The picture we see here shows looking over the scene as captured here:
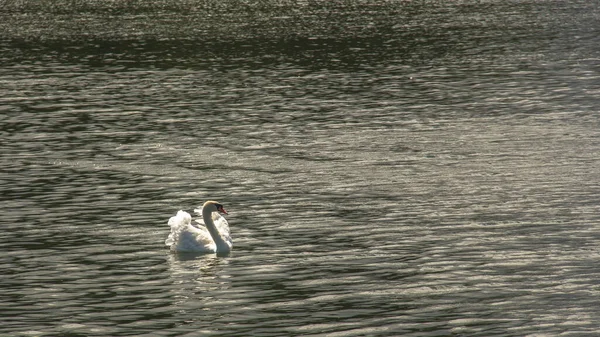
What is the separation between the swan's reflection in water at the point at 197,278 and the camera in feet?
75.5

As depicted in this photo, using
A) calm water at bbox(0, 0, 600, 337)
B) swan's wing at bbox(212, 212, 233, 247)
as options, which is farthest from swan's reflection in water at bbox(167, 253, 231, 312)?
swan's wing at bbox(212, 212, 233, 247)

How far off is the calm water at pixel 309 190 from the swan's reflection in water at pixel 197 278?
0.07m

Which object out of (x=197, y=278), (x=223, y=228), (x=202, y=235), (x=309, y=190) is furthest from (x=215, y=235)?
(x=309, y=190)

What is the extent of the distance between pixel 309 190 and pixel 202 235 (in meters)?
6.45

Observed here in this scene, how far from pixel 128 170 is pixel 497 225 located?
13510mm

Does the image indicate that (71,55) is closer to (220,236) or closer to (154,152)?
(154,152)

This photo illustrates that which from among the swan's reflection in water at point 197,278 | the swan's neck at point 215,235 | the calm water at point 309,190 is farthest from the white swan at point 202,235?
the calm water at point 309,190

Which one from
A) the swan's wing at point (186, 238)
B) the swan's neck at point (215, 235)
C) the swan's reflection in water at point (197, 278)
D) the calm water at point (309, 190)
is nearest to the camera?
the calm water at point (309, 190)

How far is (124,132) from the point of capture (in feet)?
148

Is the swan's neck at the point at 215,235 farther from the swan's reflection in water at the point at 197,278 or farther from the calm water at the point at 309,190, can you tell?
the calm water at the point at 309,190

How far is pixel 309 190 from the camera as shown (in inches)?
1303

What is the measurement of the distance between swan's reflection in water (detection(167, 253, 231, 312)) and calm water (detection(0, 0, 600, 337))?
0.07 metres

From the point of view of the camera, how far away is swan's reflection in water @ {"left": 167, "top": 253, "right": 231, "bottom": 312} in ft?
75.5

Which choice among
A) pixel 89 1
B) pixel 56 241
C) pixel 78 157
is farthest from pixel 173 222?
pixel 89 1
